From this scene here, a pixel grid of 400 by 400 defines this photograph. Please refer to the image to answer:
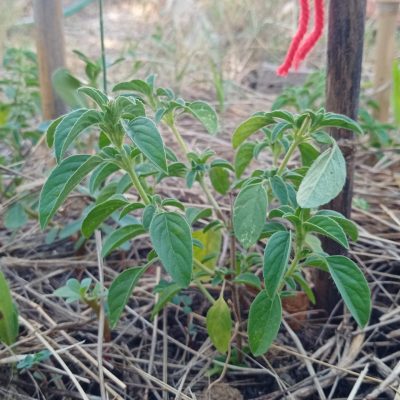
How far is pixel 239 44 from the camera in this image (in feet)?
11.1

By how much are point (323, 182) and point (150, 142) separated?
0.26 meters

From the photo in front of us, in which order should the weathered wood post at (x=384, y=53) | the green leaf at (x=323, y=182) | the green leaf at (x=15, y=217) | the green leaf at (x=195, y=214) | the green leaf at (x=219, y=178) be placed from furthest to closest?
1. the weathered wood post at (x=384, y=53)
2. the green leaf at (x=15, y=217)
3. the green leaf at (x=219, y=178)
4. the green leaf at (x=195, y=214)
5. the green leaf at (x=323, y=182)

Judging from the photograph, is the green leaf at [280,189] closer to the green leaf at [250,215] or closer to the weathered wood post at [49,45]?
the green leaf at [250,215]

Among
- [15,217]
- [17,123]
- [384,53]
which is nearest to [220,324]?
[15,217]

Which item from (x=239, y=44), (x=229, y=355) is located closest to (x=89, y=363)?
(x=229, y=355)

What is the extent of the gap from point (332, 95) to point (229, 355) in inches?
22.3

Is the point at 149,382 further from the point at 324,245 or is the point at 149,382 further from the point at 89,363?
the point at 324,245

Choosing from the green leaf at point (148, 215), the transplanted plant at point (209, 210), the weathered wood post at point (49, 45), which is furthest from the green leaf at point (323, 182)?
the weathered wood post at point (49, 45)

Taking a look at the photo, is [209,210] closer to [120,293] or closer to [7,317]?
[120,293]

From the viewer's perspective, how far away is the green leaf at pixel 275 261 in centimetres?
77

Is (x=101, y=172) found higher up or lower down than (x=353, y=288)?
higher up

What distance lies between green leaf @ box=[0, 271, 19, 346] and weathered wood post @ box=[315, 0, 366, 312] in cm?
67

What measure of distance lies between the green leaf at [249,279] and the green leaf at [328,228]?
17 cm

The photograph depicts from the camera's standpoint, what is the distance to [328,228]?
2.68 ft
